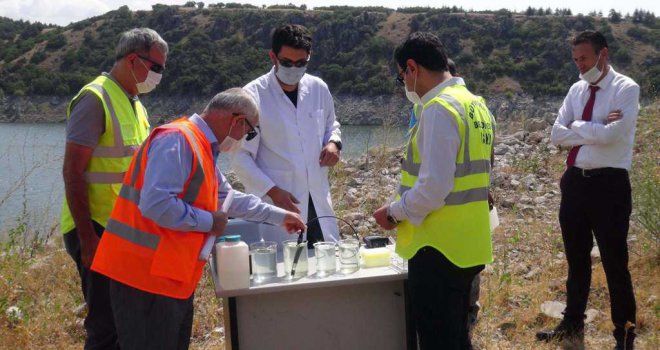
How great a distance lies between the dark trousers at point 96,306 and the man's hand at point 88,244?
0.06 m

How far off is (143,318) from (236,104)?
876 mm

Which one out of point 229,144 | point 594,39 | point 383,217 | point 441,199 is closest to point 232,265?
point 229,144

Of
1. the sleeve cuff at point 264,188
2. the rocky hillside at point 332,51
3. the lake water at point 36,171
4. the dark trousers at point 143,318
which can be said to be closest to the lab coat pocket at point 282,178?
the sleeve cuff at point 264,188

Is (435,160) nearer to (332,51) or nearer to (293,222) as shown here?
(293,222)

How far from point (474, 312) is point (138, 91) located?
232 cm

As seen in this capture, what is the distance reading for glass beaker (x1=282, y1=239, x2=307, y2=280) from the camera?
107 inches

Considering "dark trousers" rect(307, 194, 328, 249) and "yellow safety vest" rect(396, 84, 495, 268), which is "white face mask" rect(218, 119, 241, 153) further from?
"dark trousers" rect(307, 194, 328, 249)

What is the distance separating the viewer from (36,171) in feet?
25.1

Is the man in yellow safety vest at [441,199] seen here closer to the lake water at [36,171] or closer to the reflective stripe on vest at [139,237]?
the reflective stripe on vest at [139,237]

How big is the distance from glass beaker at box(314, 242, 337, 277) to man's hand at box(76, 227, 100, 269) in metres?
0.98

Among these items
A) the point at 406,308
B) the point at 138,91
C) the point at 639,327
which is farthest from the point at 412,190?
the point at 639,327

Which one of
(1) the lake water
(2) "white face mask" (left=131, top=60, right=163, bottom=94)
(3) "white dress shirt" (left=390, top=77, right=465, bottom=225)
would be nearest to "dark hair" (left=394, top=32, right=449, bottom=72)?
(3) "white dress shirt" (left=390, top=77, right=465, bottom=225)

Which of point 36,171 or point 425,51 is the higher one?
point 425,51

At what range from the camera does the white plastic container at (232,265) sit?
254 centimetres
